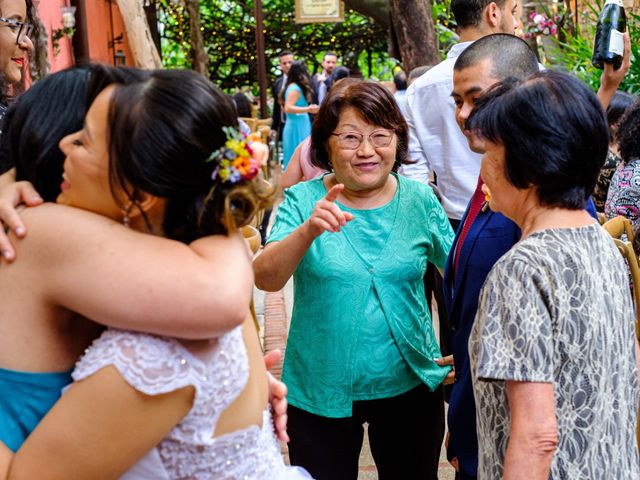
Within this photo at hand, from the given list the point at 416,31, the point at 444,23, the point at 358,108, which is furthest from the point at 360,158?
the point at 444,23

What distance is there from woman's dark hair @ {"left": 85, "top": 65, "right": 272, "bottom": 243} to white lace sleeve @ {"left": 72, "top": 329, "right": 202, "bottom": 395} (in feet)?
0.74

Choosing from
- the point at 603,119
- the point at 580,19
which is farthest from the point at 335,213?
the point at 580,19

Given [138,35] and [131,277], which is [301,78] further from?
[131,277]

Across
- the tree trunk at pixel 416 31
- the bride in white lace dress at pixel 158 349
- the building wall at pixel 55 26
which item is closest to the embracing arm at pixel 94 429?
the bride in white lace dress at pixel 158 349

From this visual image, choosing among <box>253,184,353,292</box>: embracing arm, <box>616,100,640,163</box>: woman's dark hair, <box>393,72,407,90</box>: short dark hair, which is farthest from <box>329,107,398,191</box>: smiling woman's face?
<box>393,72,407,90</box>: short dark hair

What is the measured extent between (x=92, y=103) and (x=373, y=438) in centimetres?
194

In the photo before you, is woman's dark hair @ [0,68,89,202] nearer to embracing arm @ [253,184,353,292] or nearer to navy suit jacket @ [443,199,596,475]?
embracing arm @ [253,184,353,292]

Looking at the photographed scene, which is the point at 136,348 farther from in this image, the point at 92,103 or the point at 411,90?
the point at 411,90

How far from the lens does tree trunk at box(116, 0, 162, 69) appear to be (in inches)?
403

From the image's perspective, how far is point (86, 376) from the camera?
4.90 feet

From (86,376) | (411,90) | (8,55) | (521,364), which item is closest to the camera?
(86,376)

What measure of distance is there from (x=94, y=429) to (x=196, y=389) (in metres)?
0.18

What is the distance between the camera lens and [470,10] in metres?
5.02

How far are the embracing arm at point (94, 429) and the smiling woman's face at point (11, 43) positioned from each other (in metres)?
2.37
